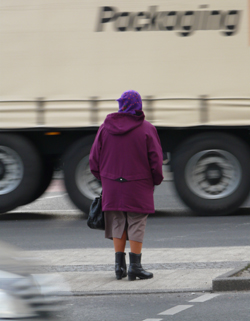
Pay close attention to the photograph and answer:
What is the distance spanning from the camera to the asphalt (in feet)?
21.4

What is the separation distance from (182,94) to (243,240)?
2714 millimetres

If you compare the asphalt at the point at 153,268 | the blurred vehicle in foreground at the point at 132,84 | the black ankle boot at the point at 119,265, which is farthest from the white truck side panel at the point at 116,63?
the black ankle boot at the point at 119,265

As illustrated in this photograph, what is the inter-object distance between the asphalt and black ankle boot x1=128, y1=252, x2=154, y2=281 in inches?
2.3

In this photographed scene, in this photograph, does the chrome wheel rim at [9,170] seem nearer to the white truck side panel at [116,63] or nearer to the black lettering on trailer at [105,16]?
the white truck side panel at [116,63]

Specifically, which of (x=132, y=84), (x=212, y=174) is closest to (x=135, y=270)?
(x=212, y=174)

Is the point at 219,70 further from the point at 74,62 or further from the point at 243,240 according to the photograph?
the point at 243,240

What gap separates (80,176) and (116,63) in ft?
5.48

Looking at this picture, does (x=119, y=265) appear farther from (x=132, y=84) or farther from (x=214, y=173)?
(x=132, y=84)

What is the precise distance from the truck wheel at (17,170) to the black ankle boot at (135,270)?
14.6 feet

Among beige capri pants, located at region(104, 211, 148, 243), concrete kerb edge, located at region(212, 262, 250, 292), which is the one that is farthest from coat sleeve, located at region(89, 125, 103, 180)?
concrete kerb edge, located at region(212, 262, 250, 292)

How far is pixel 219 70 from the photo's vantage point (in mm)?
10789

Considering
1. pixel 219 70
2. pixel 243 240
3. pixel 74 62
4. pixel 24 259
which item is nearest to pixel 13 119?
pixel 74 62

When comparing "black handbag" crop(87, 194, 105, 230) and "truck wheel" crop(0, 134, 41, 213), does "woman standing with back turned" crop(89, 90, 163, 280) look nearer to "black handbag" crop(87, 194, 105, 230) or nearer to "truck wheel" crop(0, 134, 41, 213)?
"black handbag" crop(87, 194, 105, 230)

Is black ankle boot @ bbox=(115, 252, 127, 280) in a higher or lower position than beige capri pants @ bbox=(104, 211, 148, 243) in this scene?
lower
